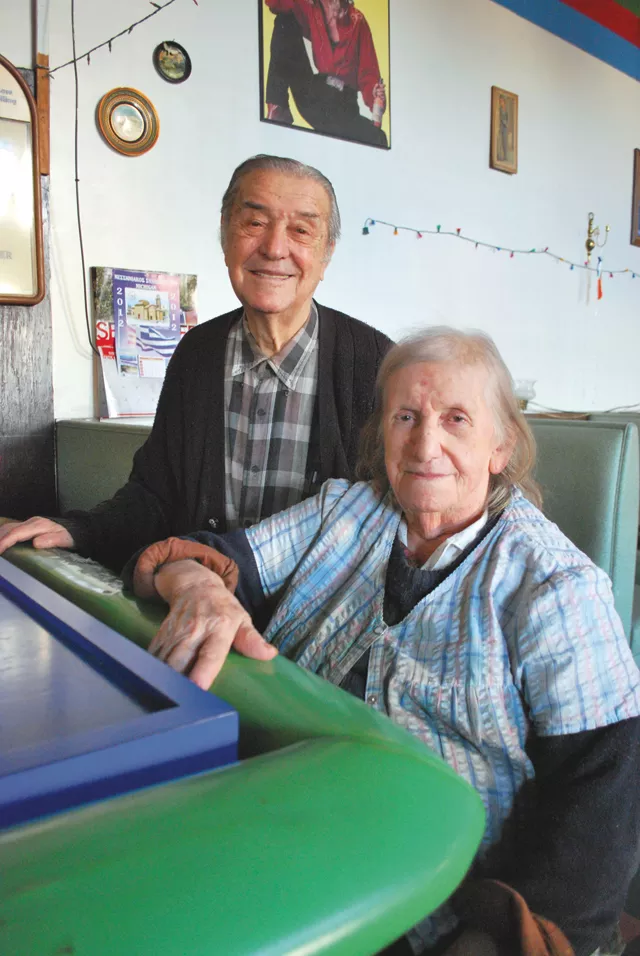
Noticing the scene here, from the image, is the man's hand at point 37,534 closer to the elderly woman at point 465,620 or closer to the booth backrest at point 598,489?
the elderly woman at point 465,620

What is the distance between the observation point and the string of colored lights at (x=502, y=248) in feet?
12.5

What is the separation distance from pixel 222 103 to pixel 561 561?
2.79 m

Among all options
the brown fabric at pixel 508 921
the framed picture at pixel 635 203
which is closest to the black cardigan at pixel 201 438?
the brown fabric at pixel 508 921

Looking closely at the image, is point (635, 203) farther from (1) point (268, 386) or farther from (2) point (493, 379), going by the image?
(2) point (493, 379)

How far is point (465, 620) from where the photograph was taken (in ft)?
3.59

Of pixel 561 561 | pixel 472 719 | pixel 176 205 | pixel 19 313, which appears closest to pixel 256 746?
pixel 472 719

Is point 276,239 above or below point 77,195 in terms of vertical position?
below

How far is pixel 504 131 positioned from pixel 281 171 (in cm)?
329

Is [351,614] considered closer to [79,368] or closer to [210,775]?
[210,775]

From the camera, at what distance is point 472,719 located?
1033 millimetres

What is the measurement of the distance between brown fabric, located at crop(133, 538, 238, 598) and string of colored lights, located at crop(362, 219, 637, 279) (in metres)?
2.84

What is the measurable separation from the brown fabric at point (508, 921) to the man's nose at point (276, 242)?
4.43 feet

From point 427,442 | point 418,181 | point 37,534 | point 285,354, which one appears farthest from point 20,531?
point 418,181

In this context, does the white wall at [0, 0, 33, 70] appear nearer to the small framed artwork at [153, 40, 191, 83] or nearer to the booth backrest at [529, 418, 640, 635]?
the small framed artwork at [153, 40, 191, 83]
